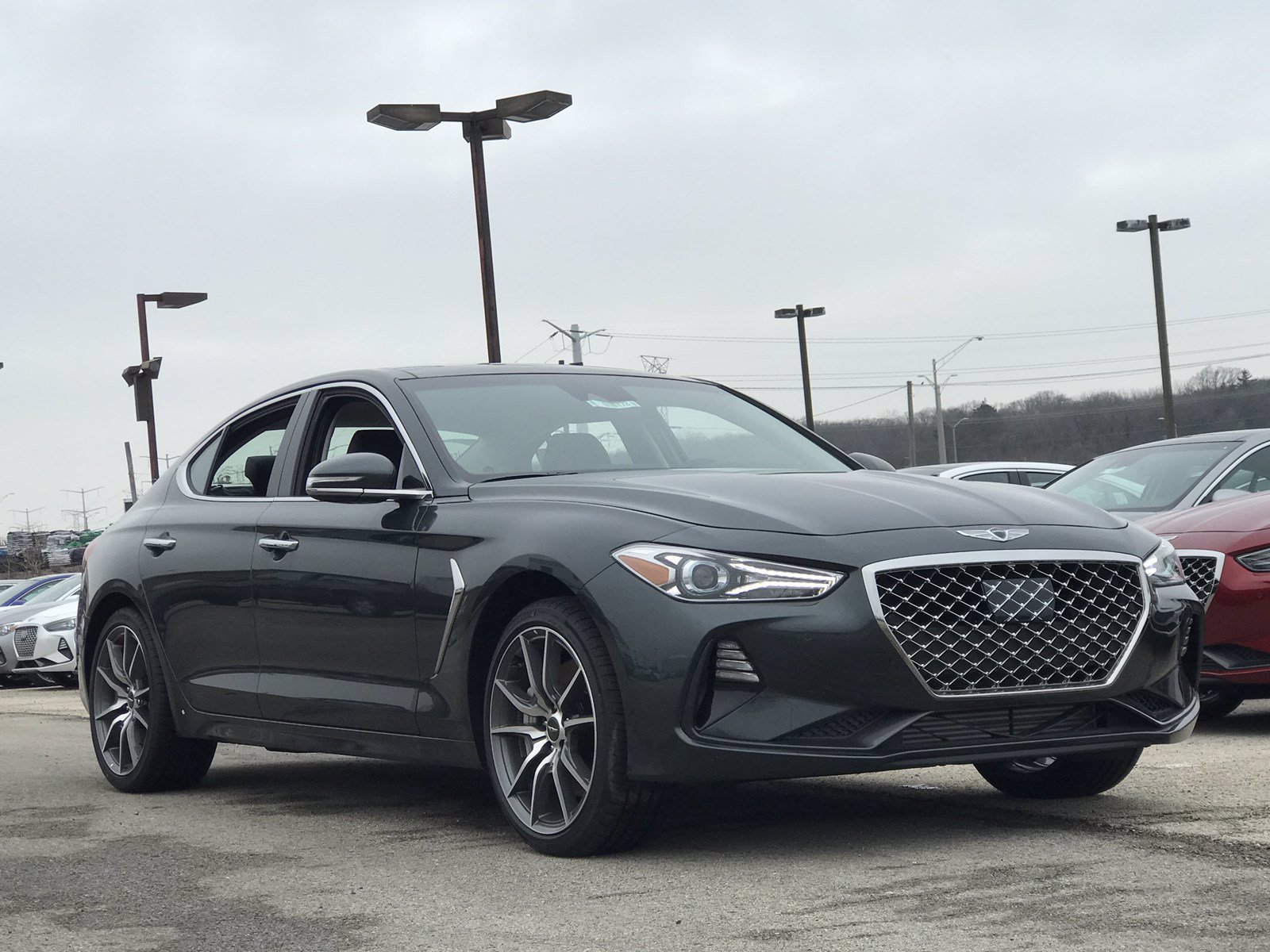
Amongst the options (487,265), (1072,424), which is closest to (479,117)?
(487,265)

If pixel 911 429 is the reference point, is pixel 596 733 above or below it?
below

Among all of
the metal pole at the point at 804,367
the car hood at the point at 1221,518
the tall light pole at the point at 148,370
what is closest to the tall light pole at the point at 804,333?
the metal pole at the point at 804,367

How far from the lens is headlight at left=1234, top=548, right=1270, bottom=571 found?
802 centimetres

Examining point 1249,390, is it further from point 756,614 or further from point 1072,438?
point 756,614

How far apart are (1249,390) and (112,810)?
8910cm

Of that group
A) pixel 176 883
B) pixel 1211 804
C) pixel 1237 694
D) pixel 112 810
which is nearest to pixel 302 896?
pixel 176 883

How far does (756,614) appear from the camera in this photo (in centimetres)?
477

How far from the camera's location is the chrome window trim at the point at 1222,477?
381 inches

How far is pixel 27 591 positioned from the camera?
85.4 ft

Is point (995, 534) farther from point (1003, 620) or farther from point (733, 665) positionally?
point (733, 665)

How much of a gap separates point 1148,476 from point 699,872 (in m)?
6.14

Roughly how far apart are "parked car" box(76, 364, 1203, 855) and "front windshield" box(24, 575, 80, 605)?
18.2 m

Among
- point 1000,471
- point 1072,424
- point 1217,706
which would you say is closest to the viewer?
point 1217,706

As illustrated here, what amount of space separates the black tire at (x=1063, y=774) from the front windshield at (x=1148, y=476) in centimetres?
404
